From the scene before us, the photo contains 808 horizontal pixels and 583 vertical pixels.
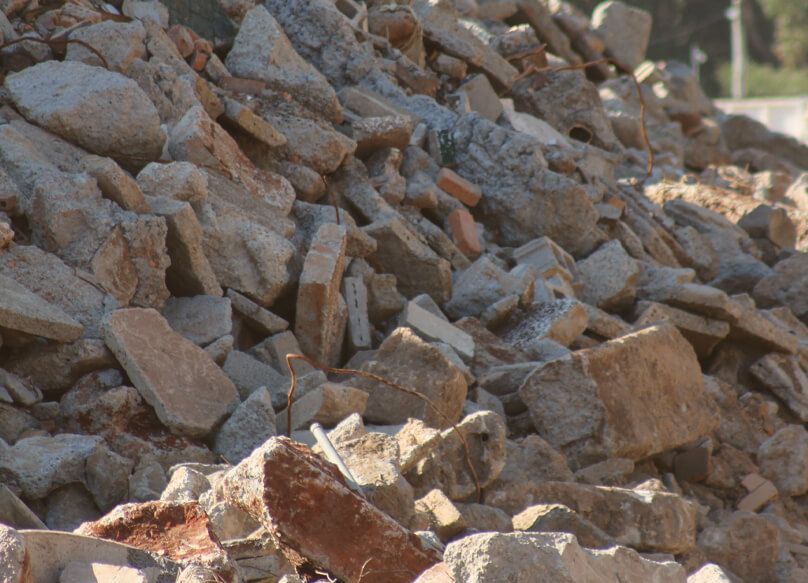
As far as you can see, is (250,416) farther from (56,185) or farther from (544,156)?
(544,156)

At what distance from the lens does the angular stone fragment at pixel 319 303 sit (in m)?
6.29

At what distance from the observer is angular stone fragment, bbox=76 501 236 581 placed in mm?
3410

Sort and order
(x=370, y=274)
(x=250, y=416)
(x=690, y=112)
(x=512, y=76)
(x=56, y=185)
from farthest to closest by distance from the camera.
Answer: (x=690, y=112)
(x=512, y=76)
(x=370, y=274)
(x=56, y=185)
(x=250, y=416)

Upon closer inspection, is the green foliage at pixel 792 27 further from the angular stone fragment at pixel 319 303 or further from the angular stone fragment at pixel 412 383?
the angular stone fragment at pixel 412 383

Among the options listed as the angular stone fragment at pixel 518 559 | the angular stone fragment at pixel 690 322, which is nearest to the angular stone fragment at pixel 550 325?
the angular stone fragment at pixel 690 322

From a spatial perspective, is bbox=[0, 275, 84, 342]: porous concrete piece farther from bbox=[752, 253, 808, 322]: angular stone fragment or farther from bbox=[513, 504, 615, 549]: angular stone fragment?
bbox=[752, 253, 808, 322]: angular stone fragment

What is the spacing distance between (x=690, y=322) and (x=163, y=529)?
5.16 metres

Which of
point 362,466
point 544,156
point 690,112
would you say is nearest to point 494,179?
point 544,156

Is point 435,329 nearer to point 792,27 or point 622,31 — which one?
point 622,31

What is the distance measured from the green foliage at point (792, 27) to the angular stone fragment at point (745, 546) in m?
40.6

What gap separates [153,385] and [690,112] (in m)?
12.1

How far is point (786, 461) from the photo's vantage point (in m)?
7.13

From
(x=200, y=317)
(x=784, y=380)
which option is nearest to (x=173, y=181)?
(x=200, y=317)

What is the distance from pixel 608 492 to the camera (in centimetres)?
547
